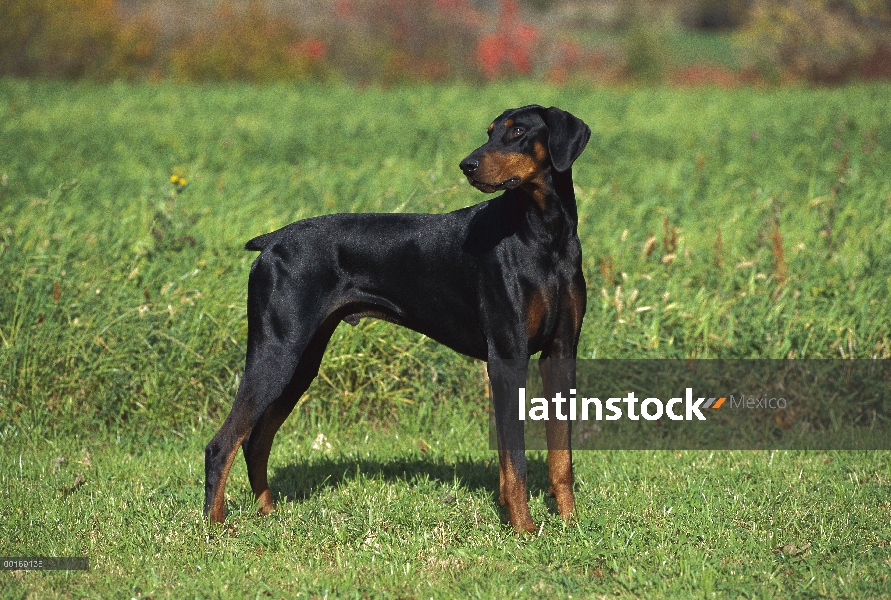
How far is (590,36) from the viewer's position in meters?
52.3

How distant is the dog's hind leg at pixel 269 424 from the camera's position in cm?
464

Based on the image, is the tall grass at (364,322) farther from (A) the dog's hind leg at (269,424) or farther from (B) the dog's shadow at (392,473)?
(A) the dog's hind leg at (269,424)

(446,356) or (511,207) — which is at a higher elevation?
(511,207)

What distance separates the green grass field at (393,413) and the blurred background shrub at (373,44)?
55.6 feet

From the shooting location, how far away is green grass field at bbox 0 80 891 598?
3969 mm

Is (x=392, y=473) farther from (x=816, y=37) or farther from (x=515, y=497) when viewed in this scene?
(x=816, y=37)

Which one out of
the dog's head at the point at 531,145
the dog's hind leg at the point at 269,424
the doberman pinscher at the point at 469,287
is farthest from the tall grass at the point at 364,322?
the dog's head at the point at 531,145

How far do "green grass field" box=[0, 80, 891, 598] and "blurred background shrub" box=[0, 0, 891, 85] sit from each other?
16941 mm

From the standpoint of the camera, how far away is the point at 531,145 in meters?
4.09

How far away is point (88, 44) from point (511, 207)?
80.1 feet

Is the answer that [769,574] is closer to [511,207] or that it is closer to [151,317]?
[511,207]

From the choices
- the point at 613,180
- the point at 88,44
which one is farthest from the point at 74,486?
the point at 88,44

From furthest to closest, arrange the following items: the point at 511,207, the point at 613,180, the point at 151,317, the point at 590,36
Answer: the point at 590,36 < the point at 613,180 < the point at 151,317 < the point at 511,207

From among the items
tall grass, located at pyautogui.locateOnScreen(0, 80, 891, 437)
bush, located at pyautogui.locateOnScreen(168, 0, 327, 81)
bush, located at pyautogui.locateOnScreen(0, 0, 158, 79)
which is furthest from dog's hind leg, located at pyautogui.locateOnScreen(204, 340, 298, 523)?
bush, located at pyautogui.locateOnScreen(0, 0, 158, 79)
